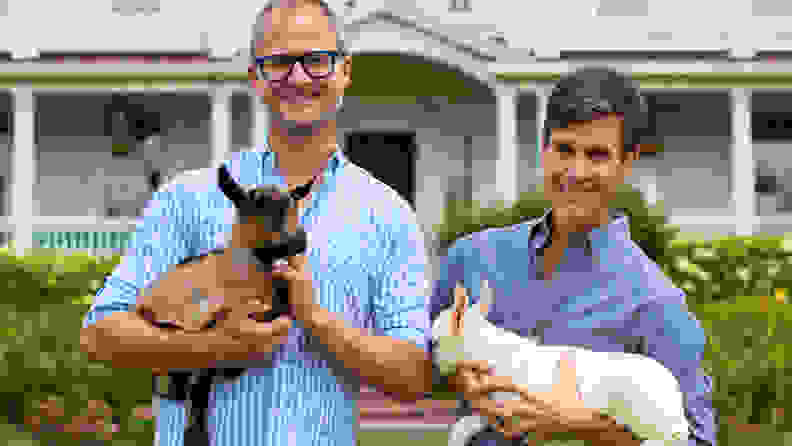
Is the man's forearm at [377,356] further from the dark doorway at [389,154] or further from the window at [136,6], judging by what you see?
the window at [136,6]

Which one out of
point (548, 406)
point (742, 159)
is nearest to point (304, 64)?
point (548, 406)

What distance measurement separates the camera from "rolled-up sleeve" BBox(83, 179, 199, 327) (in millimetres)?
A: 2324

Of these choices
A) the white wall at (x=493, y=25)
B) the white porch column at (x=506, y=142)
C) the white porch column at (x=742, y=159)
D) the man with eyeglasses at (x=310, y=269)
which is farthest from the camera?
the white wall at (x=493, y=25)

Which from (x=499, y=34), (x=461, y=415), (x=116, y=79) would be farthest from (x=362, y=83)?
(x=461, y=415)

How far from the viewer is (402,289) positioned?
2334 millimetres

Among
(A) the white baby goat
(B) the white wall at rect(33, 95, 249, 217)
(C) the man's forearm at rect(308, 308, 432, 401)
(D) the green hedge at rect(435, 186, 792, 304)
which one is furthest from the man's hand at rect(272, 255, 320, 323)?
(B) the white wall at rect(33, 95, 249, 217)

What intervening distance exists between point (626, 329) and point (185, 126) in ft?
52.8

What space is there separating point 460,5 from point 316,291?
15.7 metres

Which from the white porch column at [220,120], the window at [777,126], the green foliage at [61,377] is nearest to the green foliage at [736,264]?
the window at [777,126]

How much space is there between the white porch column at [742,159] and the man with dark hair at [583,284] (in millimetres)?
14058

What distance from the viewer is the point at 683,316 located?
7.55ft

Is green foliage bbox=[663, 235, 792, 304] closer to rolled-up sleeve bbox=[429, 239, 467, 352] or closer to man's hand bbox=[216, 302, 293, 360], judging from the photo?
rolled-up sleeve bbox=[429, 239, 467, 352]

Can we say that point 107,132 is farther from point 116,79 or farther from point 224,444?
point 224,444

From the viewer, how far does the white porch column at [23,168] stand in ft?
50.8
